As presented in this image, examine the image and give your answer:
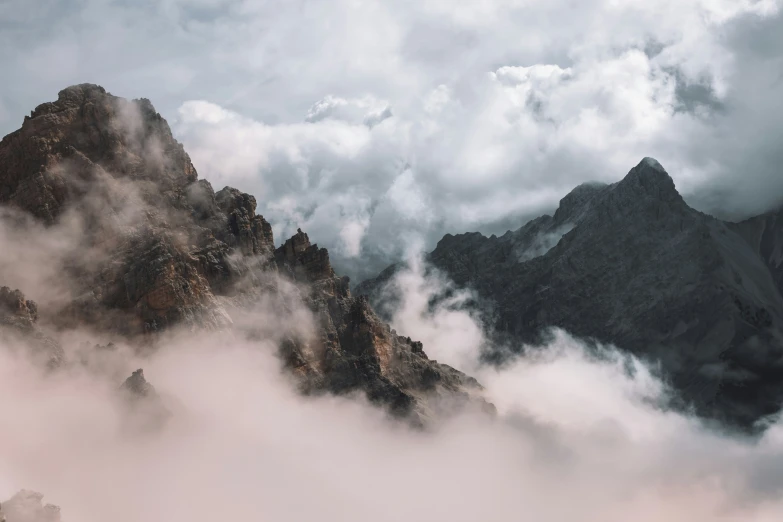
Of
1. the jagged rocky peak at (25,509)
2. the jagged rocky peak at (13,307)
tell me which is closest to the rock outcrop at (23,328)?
the jagged rocky peak at (13,307)

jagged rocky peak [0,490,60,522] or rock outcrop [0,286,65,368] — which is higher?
rock outcrop [0,286,65,368]

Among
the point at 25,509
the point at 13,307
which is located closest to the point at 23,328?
the point at 13,307

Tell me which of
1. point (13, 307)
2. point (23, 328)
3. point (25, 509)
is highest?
point (13, 307)

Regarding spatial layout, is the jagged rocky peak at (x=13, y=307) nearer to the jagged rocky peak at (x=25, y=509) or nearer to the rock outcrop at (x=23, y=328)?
the rock outcrop at (x=23, y=328)

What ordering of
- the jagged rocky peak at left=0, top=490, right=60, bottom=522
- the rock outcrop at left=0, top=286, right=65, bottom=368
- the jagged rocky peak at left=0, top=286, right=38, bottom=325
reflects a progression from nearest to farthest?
1. the jagged rocky peak at left=0, top=490, right=60, bottom=522
2. the rock outcrop at left=0, top=286, right=65, bottom=368
3. the jagged rocky peak at left=0, top=286, right=38, bottom=325

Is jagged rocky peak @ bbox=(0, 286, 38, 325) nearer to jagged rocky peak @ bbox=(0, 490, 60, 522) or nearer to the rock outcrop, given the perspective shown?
the rock outcrop

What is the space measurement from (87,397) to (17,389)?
16.2 meters

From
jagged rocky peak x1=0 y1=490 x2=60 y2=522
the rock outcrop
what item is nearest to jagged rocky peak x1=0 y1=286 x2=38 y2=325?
the rock outcrop

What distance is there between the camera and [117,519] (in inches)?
7047

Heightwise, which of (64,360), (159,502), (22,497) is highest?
(64,360)

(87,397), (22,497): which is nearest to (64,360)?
(87,397)

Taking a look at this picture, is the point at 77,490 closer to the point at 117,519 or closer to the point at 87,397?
the point at 117,519

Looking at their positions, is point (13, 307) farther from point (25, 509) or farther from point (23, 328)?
point (25, 509)

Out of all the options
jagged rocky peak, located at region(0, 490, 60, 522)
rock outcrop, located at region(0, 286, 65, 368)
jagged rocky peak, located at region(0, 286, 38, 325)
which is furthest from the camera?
jagged rocky peak, located at region(0, 286, 38, 325)
